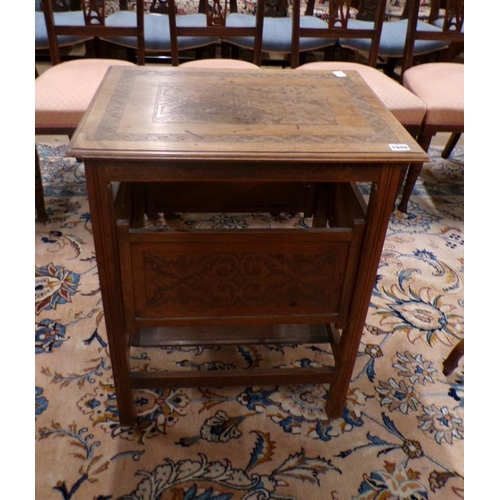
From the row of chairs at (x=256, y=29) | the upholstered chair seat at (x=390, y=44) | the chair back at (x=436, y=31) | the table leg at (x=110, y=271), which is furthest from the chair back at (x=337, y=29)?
the table leg at (x=110, y=271)

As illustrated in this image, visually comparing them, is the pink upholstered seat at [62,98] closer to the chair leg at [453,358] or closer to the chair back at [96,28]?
the chair back at [96,28]

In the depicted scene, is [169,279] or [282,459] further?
[282,459]

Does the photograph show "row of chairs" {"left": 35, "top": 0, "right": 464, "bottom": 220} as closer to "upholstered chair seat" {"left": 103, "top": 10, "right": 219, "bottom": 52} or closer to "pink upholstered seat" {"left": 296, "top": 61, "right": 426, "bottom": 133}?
"pink upholstered seat" {"left": 296, "top": 61, "right": 426, "bottom": 133}

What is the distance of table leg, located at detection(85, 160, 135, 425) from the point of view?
75 centimetres

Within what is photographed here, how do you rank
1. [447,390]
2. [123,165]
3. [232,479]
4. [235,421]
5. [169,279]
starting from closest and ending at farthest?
[123,165] < [169,279] < [232,479] < [235,421] < [447,390]

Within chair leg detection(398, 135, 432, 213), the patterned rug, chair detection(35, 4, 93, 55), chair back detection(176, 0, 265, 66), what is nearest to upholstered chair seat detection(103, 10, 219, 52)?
chair detection(35, 4, 93, 55)

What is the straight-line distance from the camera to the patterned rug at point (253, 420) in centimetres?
99

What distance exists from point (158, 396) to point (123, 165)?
26.1 inches

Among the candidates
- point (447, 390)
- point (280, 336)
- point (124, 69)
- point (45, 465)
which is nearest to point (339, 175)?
point (280, 336)

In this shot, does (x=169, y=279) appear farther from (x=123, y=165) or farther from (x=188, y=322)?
(x=123, y=165)

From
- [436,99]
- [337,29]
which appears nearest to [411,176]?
[436,99]

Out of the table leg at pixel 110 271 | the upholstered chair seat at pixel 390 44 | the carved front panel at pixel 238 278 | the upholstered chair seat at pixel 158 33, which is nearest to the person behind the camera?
the table leg at pixel 110 271

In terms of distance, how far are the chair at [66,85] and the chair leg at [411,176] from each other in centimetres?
117

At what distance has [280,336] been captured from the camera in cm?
113
